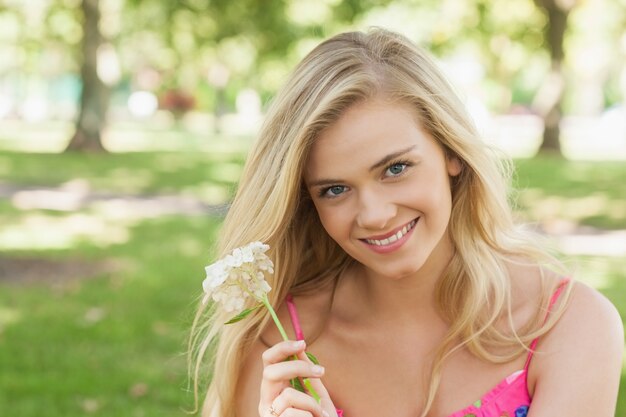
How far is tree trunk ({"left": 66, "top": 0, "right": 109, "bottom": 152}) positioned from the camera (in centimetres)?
2052

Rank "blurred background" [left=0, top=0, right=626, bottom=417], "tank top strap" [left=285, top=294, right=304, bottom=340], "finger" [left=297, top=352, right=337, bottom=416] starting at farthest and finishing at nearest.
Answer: "blurred background" [left=0, top=0, right=626, bottom=417]
"tank top strap" [left=285, top=294, right=304, bottom=340]
"finger" [left=297, top=352, right=337, bottom=416]

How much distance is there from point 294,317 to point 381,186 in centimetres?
61

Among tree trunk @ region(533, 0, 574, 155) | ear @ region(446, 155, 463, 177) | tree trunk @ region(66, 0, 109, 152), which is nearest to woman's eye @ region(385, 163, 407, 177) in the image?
ear @ region(446, 155, 463, 177)

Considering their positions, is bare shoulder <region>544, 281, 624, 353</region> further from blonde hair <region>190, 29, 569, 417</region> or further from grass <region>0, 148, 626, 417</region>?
grass <region>0, 148, 626, 417</region>

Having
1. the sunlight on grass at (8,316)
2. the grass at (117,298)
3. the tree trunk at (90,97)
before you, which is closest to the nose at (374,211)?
the grass at (117,298)

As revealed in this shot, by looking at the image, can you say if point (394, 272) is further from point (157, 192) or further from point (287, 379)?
point (157, 192)

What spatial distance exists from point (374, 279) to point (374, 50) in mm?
666

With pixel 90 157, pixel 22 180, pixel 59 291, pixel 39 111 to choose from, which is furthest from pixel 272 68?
pixel 39 111

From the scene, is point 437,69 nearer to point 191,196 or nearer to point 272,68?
point 191,196

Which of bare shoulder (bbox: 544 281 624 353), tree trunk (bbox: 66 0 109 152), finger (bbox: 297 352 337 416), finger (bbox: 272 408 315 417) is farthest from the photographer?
tree trunk (bbox: 66 0 109 152)

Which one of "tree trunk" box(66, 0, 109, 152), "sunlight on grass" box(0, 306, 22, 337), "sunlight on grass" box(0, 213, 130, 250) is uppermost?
"tree trunk" box(66, 0, 109, 152)

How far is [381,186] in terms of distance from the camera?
8.02 ft

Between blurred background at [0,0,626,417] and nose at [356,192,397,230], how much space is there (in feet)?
1.73

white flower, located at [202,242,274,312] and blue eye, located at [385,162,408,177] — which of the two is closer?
white flower, located at [202,242,274,312]
